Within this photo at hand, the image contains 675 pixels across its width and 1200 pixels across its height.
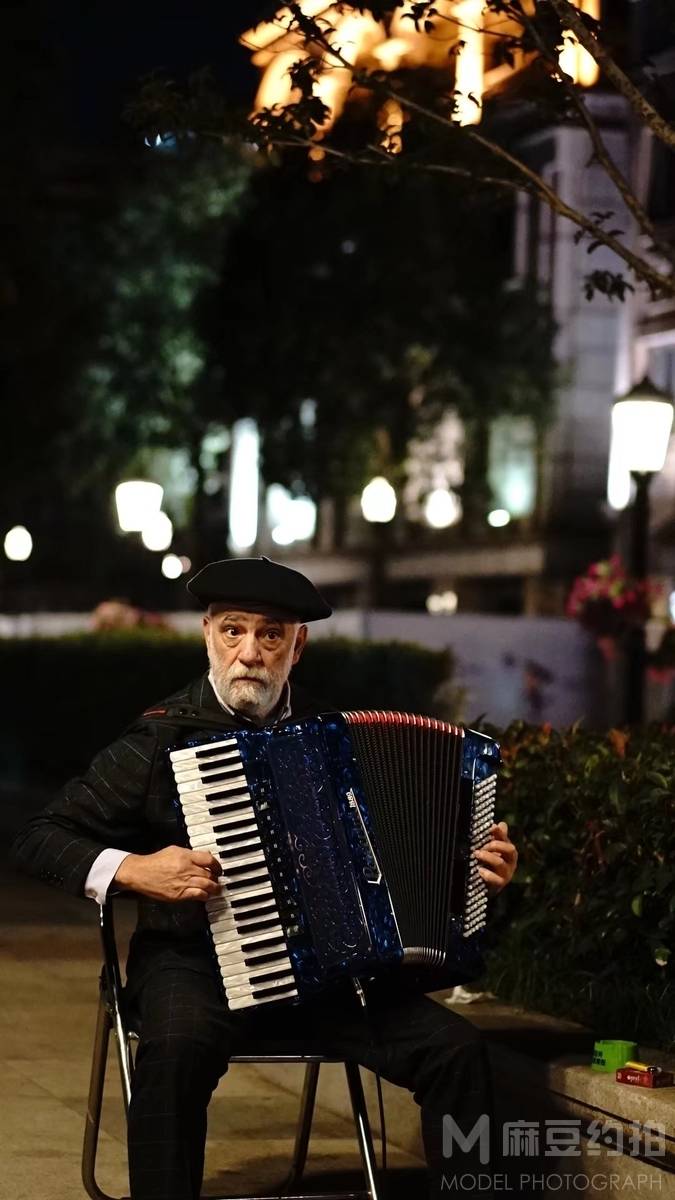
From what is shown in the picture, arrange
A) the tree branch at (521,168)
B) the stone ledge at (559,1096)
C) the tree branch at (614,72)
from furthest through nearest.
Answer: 1. the tree branch at (521,168)
2. the tree branch at (614,72)
3. the stone ledge at (559,1096)

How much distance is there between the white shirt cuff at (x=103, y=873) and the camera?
503 centimetres

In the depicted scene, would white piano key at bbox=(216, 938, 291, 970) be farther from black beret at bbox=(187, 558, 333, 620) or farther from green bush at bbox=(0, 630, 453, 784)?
green bush at bbox=(0, 630, 453, 784)

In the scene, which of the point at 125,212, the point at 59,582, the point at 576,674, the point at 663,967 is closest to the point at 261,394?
the point at 125,212

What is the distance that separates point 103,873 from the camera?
198 inches

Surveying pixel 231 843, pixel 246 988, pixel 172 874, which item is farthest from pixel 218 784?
pixel 246 988

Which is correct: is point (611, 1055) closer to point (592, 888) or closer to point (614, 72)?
point (592, 888)

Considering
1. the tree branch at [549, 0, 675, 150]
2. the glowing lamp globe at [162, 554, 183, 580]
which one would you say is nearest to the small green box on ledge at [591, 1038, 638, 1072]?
the tree branch at [549, 0, 675, 150]

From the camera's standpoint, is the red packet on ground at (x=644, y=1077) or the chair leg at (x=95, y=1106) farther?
the red packet on ground at (x=644, y=1077)

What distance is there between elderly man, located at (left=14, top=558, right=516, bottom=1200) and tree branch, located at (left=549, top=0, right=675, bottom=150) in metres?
2.79

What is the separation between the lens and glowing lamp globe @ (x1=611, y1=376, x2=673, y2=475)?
15.4m

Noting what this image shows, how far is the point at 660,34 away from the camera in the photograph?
106ft

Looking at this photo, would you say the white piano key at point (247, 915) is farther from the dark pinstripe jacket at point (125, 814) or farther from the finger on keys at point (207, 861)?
the dark pinstripe jacket at point (125, 814)

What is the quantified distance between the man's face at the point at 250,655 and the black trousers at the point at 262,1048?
0.69 m

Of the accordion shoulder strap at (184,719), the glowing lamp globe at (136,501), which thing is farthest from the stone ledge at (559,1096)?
the glowing lamp globe at (136,501)
